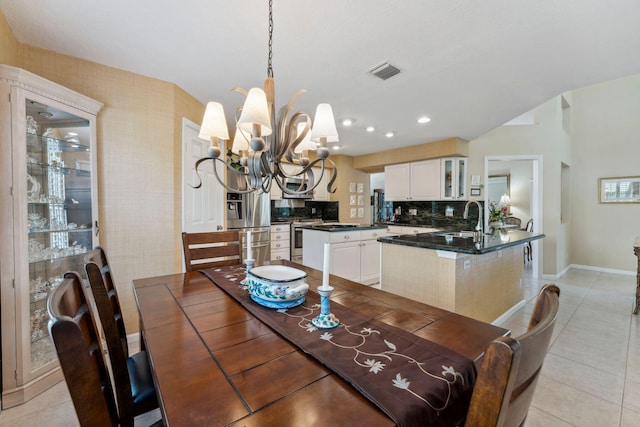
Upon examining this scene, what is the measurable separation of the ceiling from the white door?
0.49 meters

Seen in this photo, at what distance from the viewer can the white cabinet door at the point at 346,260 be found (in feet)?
12.2

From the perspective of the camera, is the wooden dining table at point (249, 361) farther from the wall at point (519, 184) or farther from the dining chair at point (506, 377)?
the wall at point (519, 184)

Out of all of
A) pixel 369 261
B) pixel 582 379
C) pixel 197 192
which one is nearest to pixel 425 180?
pixel 369 261

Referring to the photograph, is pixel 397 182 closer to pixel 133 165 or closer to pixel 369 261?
pixel 369 261

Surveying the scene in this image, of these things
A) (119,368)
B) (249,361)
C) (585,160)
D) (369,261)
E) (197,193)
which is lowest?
(369,261)

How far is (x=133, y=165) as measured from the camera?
238cm

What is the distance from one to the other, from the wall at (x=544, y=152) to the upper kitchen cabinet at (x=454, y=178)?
187 mm

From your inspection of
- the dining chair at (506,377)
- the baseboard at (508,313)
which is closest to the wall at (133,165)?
the dining chair at (506,377)

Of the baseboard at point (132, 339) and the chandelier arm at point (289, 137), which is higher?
the chandelier arm at point (289, 137)

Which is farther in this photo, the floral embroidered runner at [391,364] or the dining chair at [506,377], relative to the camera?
the floral embroidered runner at [391,364]

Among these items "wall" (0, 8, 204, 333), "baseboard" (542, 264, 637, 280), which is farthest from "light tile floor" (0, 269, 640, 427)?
"baseboard" (542, 264, 637, 280)

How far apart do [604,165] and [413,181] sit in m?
3.81

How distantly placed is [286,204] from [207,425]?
4892mm

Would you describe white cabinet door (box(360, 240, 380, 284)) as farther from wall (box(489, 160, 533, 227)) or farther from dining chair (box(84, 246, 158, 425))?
wall (box(489, 160, 533, 227))
